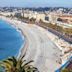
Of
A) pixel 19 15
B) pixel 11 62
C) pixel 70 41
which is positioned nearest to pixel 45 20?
pixel 19 15

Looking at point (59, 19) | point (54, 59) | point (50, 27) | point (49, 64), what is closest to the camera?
point (49, 64)

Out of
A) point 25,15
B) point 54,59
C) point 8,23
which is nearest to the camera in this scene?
point 54,59

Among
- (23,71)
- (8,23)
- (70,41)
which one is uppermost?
(23,71)

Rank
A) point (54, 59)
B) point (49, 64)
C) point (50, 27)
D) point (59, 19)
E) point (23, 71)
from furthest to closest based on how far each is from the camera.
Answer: point (59, 19) < point (50, 27) < point (54, 59) < point (49, 64) < point (23, 71)

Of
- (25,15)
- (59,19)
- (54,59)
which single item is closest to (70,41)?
(54,59)

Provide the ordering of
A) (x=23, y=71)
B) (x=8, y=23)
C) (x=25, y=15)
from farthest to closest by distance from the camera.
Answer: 1. (x=25, y=15)
2. (x=8, y=23)
3. (x=23, y=71)

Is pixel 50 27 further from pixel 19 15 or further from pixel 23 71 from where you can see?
pixel 23 71

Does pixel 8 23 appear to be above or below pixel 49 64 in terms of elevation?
below

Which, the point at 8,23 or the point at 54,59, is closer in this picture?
the point at 54,59

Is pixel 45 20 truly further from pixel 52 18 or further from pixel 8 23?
pixel 8 23
